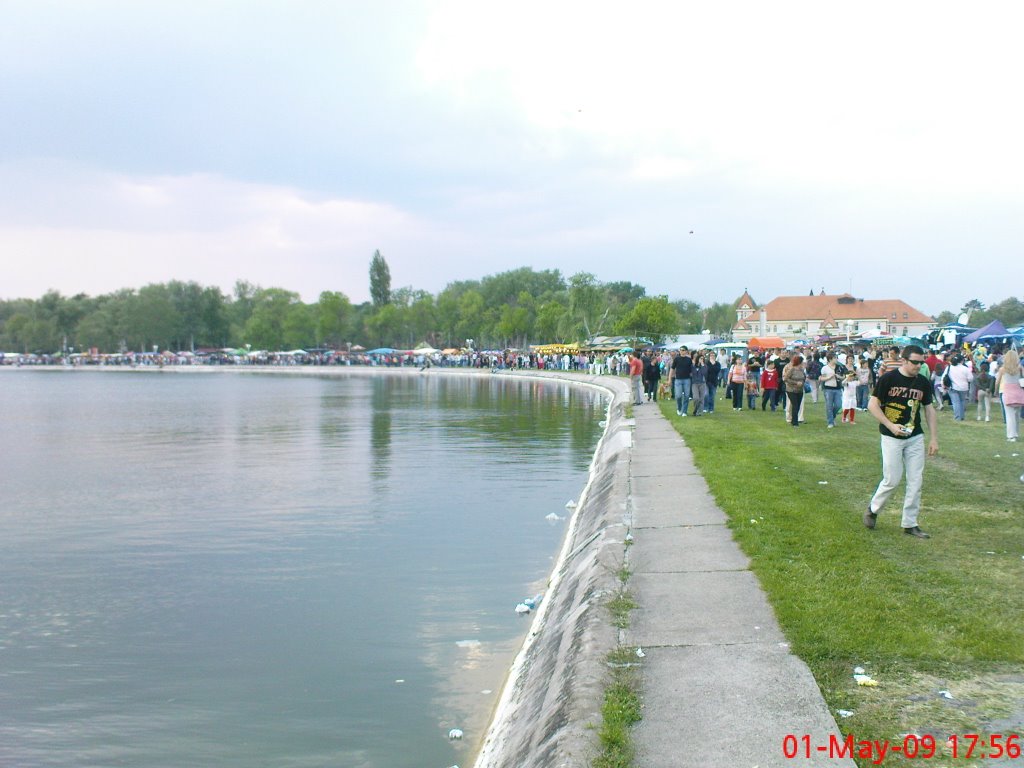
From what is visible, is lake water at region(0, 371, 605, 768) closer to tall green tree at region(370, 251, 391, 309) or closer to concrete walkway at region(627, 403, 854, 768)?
concrete walkway at region(627, 403, 854, 768)

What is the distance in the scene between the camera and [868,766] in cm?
425

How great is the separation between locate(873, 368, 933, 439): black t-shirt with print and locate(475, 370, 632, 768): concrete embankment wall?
2950 mm

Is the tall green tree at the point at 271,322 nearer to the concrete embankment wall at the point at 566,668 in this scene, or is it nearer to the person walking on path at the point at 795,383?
the person walking on path at the point at 795,383

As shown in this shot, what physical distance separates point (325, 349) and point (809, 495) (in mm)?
146449

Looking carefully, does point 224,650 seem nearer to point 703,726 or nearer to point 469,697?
point 469,697

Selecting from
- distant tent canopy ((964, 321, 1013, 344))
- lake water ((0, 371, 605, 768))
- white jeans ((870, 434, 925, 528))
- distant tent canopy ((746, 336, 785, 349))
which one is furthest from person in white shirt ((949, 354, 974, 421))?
distant tent canopy ((746, 336, 785, 349))

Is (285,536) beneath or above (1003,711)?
beneath

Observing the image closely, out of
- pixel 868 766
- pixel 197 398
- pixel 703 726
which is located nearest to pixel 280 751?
pixel 703 726

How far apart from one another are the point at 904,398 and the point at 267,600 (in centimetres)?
712

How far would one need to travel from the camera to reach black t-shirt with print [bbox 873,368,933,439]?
8617 millimetres

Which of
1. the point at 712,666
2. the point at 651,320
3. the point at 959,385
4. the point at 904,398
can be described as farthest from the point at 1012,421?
the point at 651,320

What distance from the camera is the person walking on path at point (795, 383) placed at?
64.5 ft

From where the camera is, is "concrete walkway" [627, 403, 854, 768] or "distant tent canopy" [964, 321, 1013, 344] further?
"distant tent canopy" [964, 321, 1013, 344]
